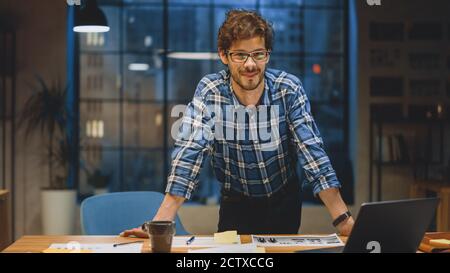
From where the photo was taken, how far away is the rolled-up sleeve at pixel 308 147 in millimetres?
2383

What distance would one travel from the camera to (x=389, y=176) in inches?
274

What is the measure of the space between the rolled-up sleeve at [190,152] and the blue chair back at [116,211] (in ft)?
1.47

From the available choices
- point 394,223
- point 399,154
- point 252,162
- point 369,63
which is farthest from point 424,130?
point 394,223

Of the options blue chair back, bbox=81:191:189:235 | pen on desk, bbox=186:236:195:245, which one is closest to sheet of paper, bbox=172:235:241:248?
pen on desk, bbox=186:236:195:245

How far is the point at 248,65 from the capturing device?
2.31m

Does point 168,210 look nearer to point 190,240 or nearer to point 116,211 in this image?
point 190,240

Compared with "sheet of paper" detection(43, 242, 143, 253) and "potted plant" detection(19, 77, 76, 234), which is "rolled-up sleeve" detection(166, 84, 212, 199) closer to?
"sheet of paper" detection(43, 242, 143, 253)

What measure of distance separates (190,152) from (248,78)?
31 cm

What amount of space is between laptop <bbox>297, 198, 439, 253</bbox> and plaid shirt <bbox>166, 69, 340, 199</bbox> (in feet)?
1.74

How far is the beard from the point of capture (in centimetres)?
233

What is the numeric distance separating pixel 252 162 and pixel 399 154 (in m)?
4.47

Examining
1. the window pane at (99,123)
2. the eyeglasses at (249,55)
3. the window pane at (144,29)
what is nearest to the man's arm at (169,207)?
the eyeglasses at (249,55)

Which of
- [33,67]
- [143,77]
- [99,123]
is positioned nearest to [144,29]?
[143,77]

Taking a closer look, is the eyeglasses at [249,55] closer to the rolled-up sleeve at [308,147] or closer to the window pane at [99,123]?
the rolled-up sleeve at [308,147]
